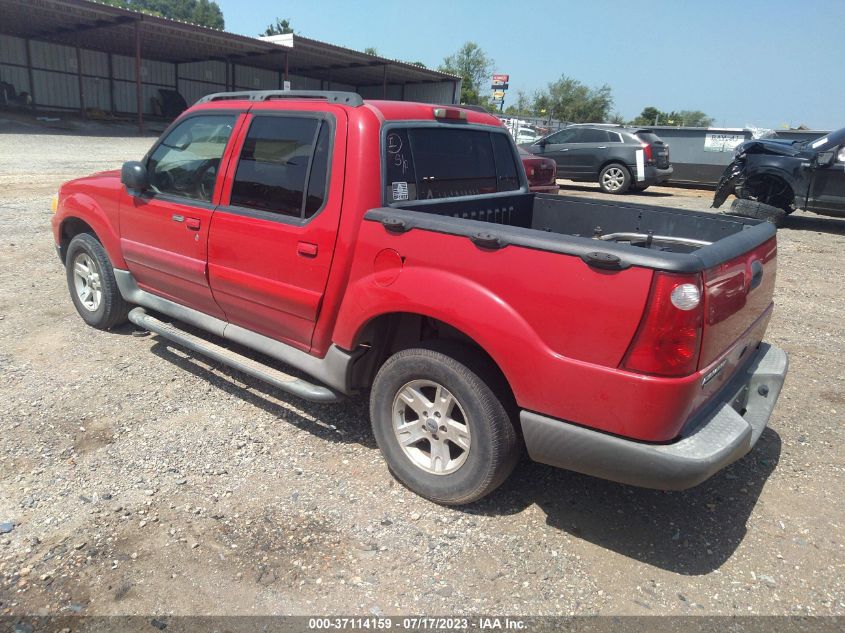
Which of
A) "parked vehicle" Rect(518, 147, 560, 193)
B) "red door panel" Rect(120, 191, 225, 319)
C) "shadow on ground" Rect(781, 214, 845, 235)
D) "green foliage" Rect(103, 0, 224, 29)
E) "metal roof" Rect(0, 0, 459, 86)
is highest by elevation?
"green foliage" Rect(103, 0, 224, 29)


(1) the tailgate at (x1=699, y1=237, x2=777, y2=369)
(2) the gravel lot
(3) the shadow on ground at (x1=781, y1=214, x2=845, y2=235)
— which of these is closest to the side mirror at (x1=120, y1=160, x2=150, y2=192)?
(2) the gravel lot

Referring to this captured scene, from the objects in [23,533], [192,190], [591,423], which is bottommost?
[23,533]

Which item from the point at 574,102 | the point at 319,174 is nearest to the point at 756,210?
the point at 319,174

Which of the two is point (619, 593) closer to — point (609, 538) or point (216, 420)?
point (609, 538)

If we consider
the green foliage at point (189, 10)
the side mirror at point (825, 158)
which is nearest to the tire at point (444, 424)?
the side mirror at point (825, 158)

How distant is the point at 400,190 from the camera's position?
3.32 metres

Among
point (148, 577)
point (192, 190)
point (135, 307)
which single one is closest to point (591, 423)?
point (148, 577)

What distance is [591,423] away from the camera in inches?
96.8

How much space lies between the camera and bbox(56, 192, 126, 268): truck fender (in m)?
4.64

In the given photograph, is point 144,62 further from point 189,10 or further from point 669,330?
point 189,10

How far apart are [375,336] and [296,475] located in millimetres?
863

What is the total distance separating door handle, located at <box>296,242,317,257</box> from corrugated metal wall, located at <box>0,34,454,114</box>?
2834cm

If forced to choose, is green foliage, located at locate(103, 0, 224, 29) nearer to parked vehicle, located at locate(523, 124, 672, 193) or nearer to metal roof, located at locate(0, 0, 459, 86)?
metal roof, located at locate(0, 0, 459, 86)

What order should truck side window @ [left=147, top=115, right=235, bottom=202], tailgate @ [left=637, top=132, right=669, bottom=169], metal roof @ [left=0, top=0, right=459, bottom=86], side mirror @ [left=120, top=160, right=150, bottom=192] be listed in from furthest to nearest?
metal roof @ [left=0, top=0, right=459, bottom=86] → tailgate @ [left=637, top=132, right=669, bottom=169] → side mirror @ [left=120, top=160, right=150, bottom=192] → truck side window @ [left=147, top=115, right=235, bottom=202]
